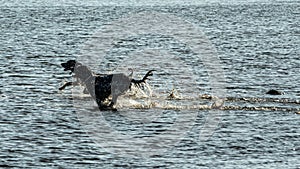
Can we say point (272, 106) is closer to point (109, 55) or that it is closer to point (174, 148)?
point (174, 148)

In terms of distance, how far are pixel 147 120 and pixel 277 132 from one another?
476 cm

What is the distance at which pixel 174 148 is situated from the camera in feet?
76.7

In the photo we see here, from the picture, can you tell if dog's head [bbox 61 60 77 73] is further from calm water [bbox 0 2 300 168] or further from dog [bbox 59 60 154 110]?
calm water [bbox 0 2 300 168]

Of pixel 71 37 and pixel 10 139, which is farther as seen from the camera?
pixel 71 37

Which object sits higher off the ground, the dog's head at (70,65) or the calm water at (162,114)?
the dog's head at (70,65)

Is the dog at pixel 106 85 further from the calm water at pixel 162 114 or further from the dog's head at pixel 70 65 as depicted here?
the calm water at pixel 162 114

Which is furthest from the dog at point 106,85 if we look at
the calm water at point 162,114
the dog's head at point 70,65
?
the calm water at point 162,114

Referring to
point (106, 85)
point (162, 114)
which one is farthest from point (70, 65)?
point (162, 114)

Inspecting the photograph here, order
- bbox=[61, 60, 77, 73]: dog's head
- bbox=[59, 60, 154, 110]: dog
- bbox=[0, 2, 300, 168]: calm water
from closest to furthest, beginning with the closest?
bbox=[0, 2, 300, 168]: calm water
bbox=[59, 60, 154, 110]: dog
bbox=[61, 60, 77, 73]: dog's head

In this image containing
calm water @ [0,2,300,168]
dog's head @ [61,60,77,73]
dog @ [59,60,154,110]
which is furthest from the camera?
dog's head @ [61,60,77,73]

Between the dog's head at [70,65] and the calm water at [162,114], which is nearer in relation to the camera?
the calm water at [162,114]

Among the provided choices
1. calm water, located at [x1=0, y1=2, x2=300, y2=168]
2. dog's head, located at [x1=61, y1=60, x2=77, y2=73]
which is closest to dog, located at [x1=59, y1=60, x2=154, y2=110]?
dog's head, located at [x1=61, y1=60, x2=77, y2=73]

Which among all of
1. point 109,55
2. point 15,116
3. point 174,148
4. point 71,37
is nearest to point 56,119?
point 15,116

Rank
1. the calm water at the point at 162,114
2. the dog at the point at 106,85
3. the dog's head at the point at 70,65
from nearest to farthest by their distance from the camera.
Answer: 1. the calm water at the point at 162,114
2. the dog at the point at 106,85
3. the dog's head at the point at 70,65
